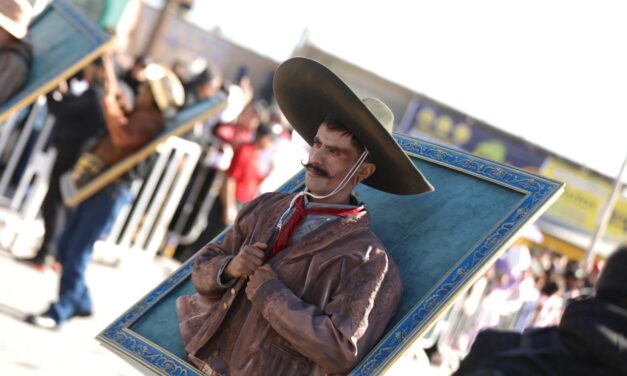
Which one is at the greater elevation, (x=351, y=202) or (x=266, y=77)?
(x=351, y=202)

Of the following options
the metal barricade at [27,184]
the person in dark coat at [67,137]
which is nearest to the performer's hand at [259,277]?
the person in dark coat at [67,137]

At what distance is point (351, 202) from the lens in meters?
3.80

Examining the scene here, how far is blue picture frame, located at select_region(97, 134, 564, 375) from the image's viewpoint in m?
3.38

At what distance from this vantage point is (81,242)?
729 centimetres

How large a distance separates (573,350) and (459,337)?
1131 cm

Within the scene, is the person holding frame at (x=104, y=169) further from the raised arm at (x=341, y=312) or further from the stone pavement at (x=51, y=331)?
the raised arm at (x=341, y=312)

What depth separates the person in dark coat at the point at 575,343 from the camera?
2.21 metres

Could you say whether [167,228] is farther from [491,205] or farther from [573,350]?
[573,350]

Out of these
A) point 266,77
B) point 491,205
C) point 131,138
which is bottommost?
point 266,77

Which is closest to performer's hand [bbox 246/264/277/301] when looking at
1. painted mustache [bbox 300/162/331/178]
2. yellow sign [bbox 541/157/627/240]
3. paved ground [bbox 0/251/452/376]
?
painted mustache [bbox 300/162/331/178]

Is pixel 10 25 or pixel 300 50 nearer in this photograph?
pixel 10 25

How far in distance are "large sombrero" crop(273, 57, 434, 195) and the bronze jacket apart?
0.22m

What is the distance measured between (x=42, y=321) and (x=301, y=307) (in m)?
4.34

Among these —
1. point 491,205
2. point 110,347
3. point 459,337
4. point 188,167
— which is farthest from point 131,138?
point 459,337
